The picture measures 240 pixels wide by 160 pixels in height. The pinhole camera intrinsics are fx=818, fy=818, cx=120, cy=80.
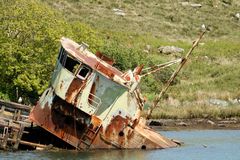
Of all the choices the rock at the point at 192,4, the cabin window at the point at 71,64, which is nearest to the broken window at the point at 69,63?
the cabin window at the point at 71,64

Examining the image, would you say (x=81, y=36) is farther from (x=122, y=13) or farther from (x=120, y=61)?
(x=122, y=13)

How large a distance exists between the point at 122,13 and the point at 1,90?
171 ft

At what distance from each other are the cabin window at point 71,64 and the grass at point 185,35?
65.0ft

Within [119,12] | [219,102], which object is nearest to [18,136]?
[219,102]

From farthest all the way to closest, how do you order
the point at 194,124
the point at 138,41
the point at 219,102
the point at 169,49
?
the point at 138,41, the point at 169,49, the point at 219,102, the point at 194,124

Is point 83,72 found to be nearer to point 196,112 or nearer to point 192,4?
point 196,112

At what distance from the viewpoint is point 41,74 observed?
171ft

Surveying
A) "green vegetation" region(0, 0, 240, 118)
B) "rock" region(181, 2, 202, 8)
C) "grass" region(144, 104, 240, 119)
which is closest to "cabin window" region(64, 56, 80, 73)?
"green vegetation" region(0, 0, 240, 118)

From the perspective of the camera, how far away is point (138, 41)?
8794 centimetres

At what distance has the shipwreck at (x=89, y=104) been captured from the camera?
121ft

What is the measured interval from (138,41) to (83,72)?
51240mm

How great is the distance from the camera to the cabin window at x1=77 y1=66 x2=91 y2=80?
3678 cm

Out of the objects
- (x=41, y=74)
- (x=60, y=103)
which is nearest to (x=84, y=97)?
(x=60, y=103)

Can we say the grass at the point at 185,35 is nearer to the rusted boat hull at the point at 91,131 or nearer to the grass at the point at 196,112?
the grass at the point at 196,112
